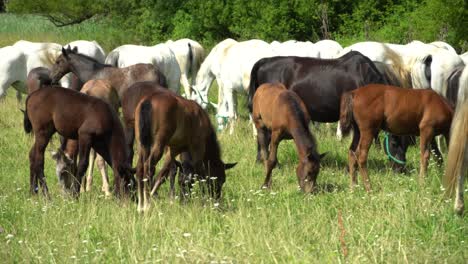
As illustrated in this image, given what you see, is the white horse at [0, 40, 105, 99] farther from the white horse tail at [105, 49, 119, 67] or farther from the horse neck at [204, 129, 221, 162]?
the horse neck at [204, 129, 221, 162]

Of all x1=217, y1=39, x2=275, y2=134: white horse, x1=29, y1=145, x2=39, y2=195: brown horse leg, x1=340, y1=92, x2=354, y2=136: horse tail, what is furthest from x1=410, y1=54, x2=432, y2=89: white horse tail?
x1=29, y1=145, x2=39, y2=195: brown horse leg

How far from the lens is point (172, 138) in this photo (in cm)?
884

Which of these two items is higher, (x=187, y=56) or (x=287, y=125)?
(x=287, y=125)

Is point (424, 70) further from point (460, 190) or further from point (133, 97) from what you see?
point (460, 190)

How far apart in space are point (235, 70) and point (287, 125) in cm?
704

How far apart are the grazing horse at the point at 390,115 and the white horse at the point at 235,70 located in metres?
6.38

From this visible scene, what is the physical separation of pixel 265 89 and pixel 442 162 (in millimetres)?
2625

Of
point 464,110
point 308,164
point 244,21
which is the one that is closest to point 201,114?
point 308,164

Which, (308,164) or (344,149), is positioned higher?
(308,164)

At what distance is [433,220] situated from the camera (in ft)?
24.1

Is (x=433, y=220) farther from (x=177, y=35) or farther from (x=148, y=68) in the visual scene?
(x=177, y=35)

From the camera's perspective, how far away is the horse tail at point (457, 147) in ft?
25.6

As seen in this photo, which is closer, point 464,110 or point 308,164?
point 464,110

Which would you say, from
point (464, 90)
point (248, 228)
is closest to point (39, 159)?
point (248, 228)
